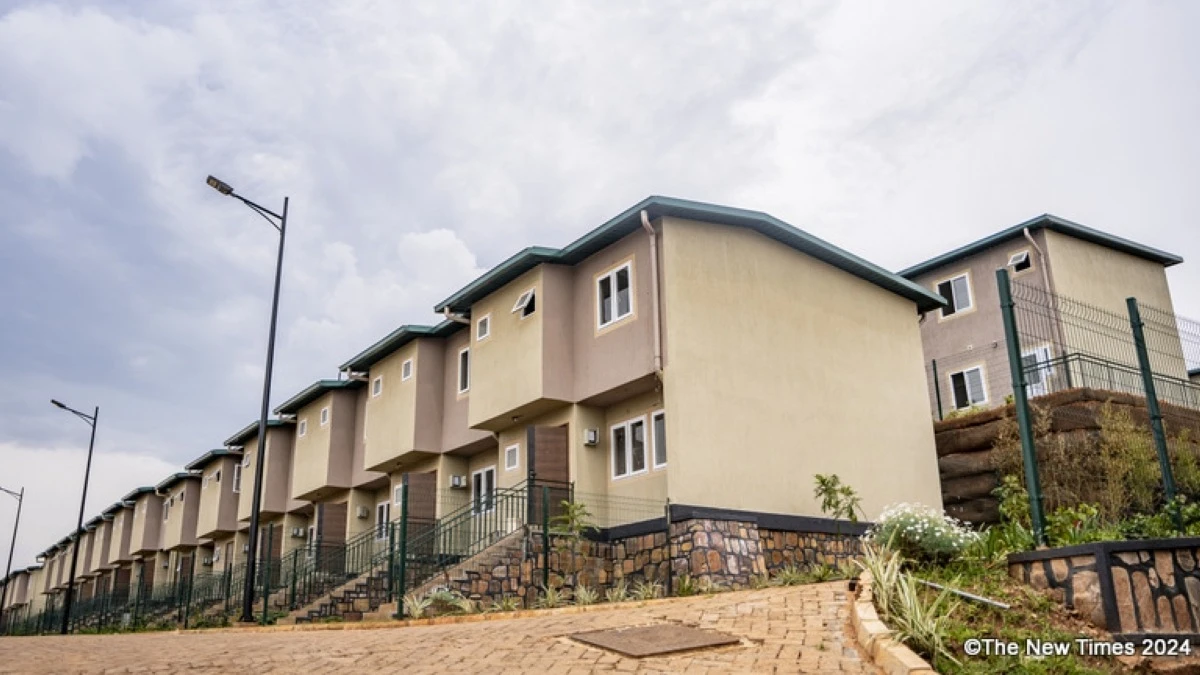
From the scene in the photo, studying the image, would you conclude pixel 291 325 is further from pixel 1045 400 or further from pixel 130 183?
pixel 1045 400

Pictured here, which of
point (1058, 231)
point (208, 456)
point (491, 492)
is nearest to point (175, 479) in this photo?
point (208, 456)

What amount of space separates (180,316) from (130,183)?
6090 millimetres

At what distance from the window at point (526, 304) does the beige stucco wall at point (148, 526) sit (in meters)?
31.7

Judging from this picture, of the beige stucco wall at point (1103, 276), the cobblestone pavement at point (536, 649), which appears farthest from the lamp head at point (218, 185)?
the beige stucco wall at point (1103, 276)

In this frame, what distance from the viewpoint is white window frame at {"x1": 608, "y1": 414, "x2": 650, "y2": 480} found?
61.5 ft

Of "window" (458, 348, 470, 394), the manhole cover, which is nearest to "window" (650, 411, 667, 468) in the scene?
"window" (458, 348, 470, 394)

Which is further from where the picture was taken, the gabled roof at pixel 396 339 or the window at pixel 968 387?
the window at pixel 968 387

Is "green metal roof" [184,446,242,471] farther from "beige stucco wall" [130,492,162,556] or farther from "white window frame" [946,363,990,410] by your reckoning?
"white window frame" [946,363,990,410]

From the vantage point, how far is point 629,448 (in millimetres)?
19234

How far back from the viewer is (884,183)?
16703mm

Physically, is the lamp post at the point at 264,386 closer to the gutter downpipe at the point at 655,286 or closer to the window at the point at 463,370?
the window at the point at 463,370

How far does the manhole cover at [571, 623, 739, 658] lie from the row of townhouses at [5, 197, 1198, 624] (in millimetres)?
7072

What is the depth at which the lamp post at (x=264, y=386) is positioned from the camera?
59.9ft

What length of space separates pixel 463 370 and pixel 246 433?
14343 millimetres
